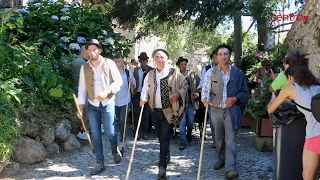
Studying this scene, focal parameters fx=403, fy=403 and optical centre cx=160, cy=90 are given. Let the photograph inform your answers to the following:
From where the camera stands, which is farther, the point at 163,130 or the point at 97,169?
the point at 97,169

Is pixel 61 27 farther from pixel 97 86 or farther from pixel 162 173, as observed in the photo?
pixel 162 173

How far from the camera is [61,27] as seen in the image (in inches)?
381

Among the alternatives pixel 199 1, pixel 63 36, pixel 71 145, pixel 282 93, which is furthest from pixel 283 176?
pixel 63 36

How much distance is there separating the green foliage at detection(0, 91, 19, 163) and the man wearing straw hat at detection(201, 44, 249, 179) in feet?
8.90

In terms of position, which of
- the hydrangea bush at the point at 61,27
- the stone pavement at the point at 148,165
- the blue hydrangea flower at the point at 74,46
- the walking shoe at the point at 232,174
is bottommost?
the stone pavement at the point at 148,165

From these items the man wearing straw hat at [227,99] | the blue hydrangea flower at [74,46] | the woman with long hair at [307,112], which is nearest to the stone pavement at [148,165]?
the man wearing straw hat at [227,99]

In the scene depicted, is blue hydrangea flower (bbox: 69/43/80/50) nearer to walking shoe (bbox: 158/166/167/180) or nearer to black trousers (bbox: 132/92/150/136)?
black trousers (bbox: 132/92/150/136)

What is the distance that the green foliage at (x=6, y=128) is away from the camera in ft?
17.6

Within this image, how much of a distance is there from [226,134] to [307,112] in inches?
62.3

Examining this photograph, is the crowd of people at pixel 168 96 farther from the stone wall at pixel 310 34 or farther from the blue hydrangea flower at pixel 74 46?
the blue hydrangea flower at pixel 74 46

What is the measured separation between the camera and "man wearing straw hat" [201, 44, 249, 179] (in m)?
5.48

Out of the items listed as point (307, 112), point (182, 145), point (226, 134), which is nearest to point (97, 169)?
point (226, 134)

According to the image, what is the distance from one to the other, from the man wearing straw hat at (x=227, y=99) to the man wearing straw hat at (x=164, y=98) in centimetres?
41

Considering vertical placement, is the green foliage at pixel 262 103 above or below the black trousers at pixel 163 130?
above
